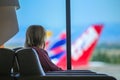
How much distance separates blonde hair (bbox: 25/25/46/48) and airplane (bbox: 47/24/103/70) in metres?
0.96

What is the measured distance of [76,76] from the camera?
2105mm

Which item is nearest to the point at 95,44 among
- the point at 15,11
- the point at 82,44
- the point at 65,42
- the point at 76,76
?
the point at 82,44

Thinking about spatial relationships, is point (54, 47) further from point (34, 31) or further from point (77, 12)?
point (34, 31)

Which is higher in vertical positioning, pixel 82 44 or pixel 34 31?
pixel 34 31

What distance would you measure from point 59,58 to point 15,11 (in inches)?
36.9

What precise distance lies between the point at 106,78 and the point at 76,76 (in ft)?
0.79

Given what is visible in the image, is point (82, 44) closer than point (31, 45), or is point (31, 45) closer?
point (31, 45)

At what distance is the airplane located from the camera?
12.6ft

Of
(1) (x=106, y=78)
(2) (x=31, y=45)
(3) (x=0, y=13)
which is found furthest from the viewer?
(3) (x=0, y=13)

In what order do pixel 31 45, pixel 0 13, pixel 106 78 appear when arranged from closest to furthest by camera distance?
pixel 106 78, pixel 31 45, pixel 0 13

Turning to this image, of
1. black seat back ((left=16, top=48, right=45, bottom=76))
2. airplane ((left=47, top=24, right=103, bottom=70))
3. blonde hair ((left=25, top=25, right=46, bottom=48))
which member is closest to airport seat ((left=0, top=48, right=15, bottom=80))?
black seat back ((left=16, top=48, right=45, bottom=76))

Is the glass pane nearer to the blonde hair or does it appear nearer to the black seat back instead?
the blonde hair

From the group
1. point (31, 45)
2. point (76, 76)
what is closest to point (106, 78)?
point (76, 76)

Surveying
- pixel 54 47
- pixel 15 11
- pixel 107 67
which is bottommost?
pixel 107 67
